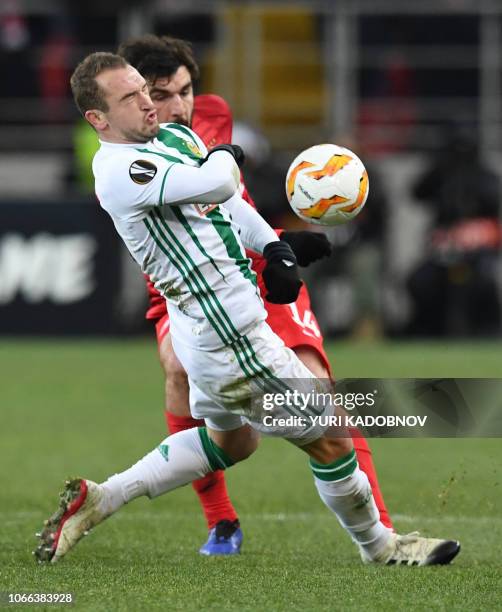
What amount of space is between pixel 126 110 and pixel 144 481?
1.36 m

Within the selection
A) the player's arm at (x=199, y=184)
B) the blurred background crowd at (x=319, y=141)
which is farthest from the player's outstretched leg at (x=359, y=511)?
the blurred background crowd at (x=319, y=141)

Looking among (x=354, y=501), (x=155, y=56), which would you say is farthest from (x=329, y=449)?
(x=155, y=56)

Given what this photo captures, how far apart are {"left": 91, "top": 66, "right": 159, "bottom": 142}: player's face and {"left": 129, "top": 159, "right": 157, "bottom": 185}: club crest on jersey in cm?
17

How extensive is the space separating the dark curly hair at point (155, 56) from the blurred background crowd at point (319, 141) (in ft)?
25.3

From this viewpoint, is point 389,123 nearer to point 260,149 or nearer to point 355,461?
point 260,149

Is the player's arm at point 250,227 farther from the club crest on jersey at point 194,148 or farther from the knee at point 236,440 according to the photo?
the knee at point 236,440

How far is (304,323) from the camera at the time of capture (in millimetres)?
5520

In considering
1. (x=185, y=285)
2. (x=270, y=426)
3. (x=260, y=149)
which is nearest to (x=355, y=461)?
(x=270, y=426)

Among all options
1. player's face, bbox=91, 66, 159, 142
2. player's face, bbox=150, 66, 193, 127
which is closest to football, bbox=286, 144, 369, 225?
player's face, bbox=91, 66, 159, 142

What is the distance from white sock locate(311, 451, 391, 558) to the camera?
5.24 metres

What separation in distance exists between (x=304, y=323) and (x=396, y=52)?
11157 millimetres

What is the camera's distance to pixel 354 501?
5.29m

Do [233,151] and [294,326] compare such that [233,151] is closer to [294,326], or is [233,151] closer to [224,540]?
[294,326]

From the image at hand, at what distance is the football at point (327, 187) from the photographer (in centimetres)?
521
